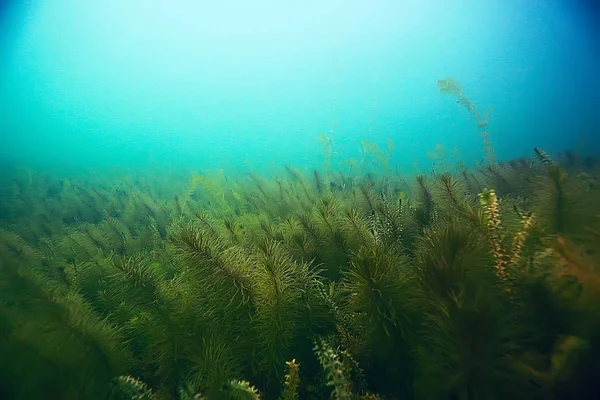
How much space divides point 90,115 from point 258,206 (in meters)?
66.1

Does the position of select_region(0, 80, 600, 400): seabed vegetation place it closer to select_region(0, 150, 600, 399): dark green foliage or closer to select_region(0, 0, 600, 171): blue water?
select_region(0, 150, 600, 399): dark green foliage

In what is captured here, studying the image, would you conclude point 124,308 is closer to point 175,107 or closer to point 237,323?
point 237,323

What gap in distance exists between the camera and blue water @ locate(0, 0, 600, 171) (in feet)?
108

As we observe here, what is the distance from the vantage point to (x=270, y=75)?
69312 mm

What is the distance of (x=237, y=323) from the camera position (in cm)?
131

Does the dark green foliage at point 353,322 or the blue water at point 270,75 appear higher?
the blue water at point 270,75

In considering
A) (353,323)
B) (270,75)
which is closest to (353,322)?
(353,323)

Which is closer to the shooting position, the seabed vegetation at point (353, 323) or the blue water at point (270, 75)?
A: the seabed vegetation at point (353, 323)

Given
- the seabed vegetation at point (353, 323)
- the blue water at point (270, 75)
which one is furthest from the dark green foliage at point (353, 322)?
the blue water at point (270, 75)

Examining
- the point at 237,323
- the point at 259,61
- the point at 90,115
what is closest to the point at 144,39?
the point at 90,115

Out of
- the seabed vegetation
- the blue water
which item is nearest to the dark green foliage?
the seabed vegetation

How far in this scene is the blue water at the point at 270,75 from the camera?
32812 mm

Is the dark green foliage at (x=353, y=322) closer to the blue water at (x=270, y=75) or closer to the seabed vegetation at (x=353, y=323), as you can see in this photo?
the seabed vegetation at (x=353, y=323)

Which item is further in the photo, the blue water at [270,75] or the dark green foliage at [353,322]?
the blue water at [270,75]
